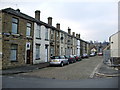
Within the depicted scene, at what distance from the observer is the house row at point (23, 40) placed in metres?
16.7

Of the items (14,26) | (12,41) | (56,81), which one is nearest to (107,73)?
(56,81)

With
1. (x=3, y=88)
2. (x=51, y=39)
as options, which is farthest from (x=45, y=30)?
(x=3, y=88)

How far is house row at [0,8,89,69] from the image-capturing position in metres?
16.7

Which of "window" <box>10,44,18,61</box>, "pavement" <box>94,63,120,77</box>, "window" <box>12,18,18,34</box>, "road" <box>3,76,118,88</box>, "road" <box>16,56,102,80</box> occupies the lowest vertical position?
"road" <box>16,56,102,80</box>

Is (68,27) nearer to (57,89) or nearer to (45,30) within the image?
(45,30)

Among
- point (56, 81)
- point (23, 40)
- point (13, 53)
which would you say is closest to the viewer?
point (56, 81)

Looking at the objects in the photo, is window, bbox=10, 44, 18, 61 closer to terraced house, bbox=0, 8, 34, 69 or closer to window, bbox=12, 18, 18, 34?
terraced house, bbox=0, 8, 34, 69

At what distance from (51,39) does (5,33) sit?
12.4 meters

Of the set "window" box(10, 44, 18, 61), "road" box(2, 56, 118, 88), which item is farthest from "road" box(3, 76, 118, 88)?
"window" box(10, 44, 18, 61)

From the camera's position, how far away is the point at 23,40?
19.7 metres

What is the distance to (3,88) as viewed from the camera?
324 inches

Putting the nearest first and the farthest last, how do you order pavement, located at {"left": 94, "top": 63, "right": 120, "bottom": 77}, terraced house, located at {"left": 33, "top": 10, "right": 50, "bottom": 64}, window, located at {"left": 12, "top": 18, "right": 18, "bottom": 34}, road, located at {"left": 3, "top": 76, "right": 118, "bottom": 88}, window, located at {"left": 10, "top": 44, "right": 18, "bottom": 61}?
road, located at {"left": 3, "top": 76, "right": 118, "bottom": 88} < pavement, located at {"left": 94, "top": 63, "right": 120, "bottom": 77} < window, located at {"left": 10, "top": 44, "right": 18, "bottom": 61} < window, located at {"left": 12, "top": 18, "right": 18, "bottom": 34} < terraced house, located at {"left": 33, "top": 10, "right": 50, "bottom": 64}

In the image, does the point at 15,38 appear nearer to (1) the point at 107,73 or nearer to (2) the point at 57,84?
(2) the point at 57,84

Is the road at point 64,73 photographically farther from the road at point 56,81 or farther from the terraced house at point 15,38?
the terraced house at point 15,38
